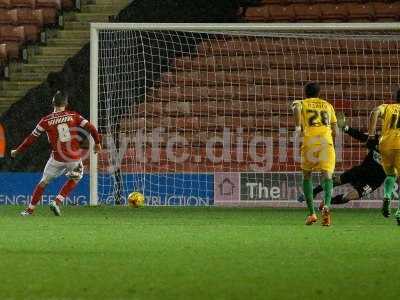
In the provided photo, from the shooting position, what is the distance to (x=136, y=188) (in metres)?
18.9

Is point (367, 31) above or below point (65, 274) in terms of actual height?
above

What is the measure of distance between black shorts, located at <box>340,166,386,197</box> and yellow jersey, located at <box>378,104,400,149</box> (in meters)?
2.90

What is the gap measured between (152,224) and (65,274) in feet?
19.4

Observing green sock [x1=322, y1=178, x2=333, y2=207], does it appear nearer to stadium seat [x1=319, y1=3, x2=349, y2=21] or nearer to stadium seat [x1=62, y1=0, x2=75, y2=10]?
stadium seat [x1=319, y1=3, x2=349, y2=21]

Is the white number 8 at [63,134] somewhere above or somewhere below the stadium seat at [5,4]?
below

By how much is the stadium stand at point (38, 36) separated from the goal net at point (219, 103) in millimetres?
2310

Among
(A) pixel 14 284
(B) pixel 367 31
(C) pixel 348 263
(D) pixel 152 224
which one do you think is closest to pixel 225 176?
(B) pixel 367 31

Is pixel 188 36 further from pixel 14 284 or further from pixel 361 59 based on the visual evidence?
pixel 14 284

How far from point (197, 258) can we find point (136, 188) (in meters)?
9.85

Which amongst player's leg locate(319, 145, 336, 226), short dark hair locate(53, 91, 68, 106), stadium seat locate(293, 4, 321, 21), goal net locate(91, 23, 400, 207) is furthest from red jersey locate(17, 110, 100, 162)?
stadium seat locate(293, 4, 321, 21)

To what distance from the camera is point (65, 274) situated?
795 cm

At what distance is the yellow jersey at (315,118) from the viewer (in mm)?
13492

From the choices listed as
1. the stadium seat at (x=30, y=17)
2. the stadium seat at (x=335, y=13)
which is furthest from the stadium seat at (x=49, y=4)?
the stadium seat at (x=335, y=13)

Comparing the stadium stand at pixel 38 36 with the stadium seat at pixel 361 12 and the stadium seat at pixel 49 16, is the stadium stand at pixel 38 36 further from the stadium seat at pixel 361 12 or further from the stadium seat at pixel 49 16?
the stadium seat at pixel 361 12
